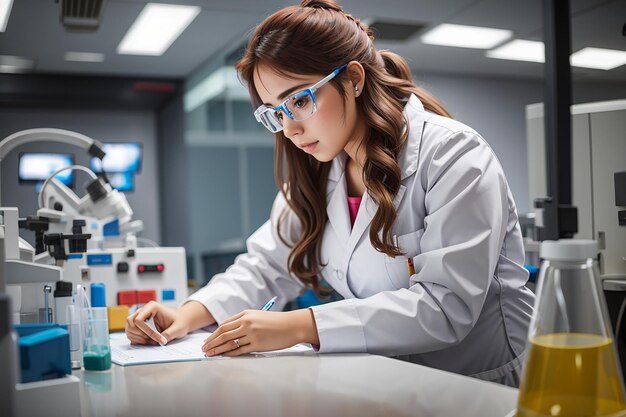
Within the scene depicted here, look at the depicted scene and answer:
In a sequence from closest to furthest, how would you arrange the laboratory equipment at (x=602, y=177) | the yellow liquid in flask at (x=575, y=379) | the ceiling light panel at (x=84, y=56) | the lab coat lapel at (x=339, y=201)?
the yellow liquid in flask at (x=575, y=379) < the lab coat lapel at (x=339, y=201) < the laboratory equipment at (x=602, y=177) < the ceiling light panel at (x=84, y=56)

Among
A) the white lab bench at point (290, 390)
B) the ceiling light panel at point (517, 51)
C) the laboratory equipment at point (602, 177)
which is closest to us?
the white lab bench at point (290, 390)

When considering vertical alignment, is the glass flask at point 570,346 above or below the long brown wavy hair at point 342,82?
below

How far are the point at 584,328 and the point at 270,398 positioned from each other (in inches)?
17.7

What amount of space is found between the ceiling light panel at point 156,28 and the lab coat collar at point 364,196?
377cm

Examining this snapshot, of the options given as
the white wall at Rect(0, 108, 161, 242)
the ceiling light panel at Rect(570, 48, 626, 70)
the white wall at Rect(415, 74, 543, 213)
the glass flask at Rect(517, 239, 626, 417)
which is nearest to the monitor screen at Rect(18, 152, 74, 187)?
the white wall at Rect(0, 108, 161, 242)

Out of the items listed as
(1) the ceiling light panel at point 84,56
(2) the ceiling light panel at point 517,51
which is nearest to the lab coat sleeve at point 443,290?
(2) the ceiling light panel at point 517,51

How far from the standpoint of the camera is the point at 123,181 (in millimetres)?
7793

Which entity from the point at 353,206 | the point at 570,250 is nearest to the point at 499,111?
the point at 353,206

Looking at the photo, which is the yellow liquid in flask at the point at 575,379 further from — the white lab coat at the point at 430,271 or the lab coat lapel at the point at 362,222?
the lab coat lapel at the point at 362,222

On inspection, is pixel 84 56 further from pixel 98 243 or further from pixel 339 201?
pixel 339 201

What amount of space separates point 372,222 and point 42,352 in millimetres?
748

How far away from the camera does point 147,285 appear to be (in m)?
2.32

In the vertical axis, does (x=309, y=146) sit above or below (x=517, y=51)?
below

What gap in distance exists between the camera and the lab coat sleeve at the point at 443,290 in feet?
4.04
